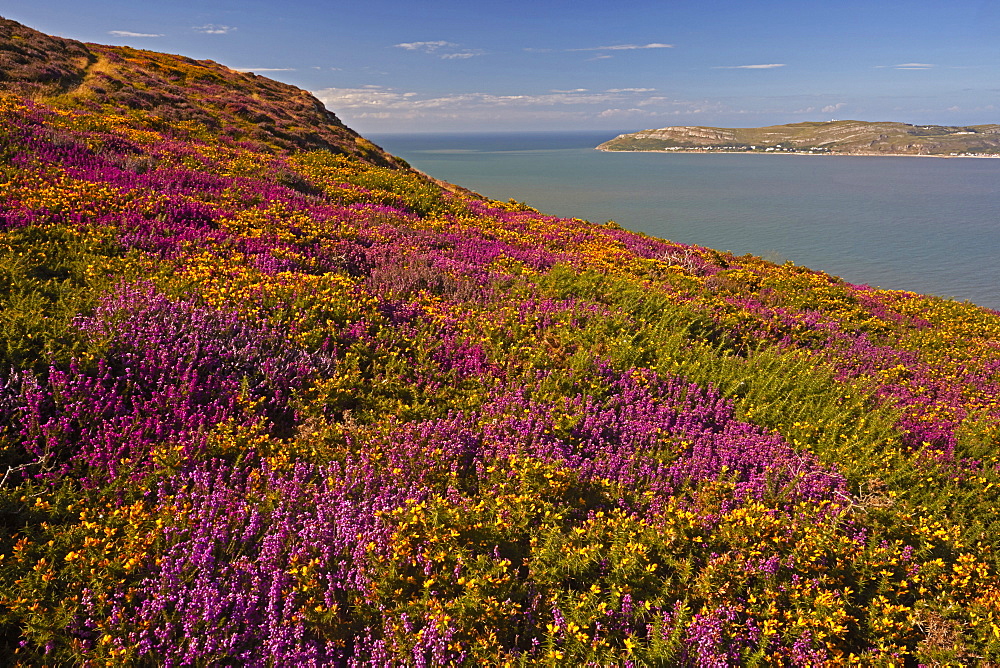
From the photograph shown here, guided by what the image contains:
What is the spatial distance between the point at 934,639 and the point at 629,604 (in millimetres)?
2483

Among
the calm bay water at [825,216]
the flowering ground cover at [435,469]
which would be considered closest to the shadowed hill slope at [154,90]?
the flowering ground cover at [435,469]

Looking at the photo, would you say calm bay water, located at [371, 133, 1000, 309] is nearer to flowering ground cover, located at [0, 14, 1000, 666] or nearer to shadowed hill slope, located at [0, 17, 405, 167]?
flowering ground cover, located at [0, 14, 1000, 666]

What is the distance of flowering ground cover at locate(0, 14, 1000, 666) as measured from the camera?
3.68 meters

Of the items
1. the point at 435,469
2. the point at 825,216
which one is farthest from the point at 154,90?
the point at 825,216

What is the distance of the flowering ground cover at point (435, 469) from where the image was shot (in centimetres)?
368

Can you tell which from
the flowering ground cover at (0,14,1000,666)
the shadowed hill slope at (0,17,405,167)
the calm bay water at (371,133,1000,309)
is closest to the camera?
the flowering ground cover at (0,14,1000,666)

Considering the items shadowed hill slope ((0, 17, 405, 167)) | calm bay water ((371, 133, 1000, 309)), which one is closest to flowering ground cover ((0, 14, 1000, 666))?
shadowed hill slope ((0, 17, 405, 167))

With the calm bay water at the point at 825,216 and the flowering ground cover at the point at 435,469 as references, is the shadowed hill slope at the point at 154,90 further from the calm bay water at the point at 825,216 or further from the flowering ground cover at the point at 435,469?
the calm bay water at the point at 825,216

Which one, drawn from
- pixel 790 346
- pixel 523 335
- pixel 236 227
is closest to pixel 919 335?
pixel 790 346

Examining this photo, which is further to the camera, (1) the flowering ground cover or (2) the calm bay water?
(2) the calm bay water

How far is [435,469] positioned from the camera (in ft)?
16.9

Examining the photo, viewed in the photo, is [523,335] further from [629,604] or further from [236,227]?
[236,227]

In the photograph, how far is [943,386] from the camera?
9.19 metres

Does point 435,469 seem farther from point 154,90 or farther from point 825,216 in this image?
point 825,216
